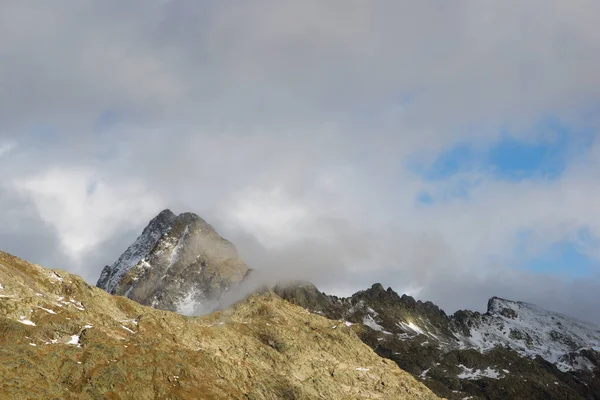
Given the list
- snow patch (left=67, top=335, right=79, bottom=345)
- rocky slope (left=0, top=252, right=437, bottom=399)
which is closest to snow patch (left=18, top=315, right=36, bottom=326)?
rocky slope (left=0, top=252, right=437, bottom=399)

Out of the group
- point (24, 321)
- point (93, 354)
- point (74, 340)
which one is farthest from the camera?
point (74, 340)

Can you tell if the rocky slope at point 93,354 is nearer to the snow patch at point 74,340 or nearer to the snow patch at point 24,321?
the snow patch at point 74,340

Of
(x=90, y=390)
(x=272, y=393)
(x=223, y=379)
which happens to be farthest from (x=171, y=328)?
(x=90, y=390)

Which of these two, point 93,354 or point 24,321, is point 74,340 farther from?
point 24,321

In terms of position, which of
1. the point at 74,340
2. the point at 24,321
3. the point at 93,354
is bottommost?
the point at 93,354

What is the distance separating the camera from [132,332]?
183500 mm

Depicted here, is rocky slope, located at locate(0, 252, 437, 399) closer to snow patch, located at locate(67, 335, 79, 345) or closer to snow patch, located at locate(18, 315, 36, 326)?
snow patch, located at locate(67, 335, 79, 345)

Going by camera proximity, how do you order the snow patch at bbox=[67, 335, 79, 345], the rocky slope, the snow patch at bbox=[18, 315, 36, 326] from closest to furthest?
1. the rocky slope
2. the snow patch at bbox=[18, 315, 36, 326]
3. the snow patch at bbox=[67, 335, 79, 345]

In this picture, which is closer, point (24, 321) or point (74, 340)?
point (24, 321)

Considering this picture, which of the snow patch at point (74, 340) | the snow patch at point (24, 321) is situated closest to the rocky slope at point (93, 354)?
the snow patch at point (74, 340)

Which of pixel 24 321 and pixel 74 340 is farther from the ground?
pixel 24 321

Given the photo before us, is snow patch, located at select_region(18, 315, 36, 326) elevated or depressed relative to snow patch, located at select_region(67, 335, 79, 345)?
elevated

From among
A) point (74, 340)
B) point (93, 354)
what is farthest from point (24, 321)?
point (93, 354)

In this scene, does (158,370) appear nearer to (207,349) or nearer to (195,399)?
(195,399)
